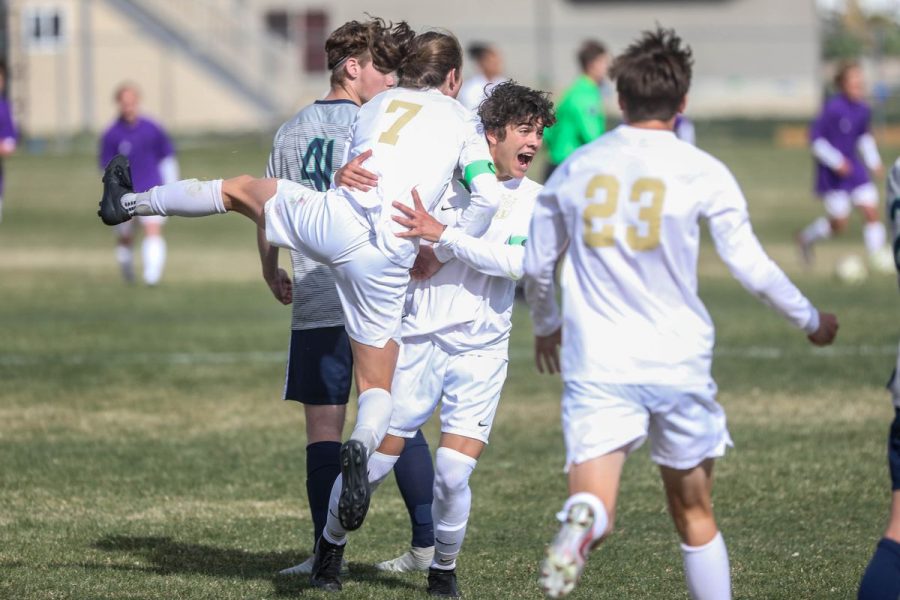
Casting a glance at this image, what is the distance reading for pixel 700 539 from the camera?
173 inches

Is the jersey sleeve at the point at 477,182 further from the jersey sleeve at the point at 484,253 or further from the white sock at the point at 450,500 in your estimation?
the white sock at the point at 450,500

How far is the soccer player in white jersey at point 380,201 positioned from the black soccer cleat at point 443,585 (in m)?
0.56

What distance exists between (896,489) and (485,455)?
430cm

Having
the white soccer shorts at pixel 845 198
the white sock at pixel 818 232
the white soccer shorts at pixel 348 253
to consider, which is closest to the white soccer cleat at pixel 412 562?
the white soccer shorts at pixel 348 253

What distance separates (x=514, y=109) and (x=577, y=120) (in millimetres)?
8900

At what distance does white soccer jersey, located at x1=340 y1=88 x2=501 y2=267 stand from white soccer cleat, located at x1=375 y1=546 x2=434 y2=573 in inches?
53.9

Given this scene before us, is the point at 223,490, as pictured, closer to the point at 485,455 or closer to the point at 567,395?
the point at 485,455

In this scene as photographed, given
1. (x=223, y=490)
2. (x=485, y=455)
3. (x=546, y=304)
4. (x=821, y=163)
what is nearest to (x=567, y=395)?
(x=546, y=304)

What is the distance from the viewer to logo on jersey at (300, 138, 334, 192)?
222 inches

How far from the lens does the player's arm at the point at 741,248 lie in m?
4.18

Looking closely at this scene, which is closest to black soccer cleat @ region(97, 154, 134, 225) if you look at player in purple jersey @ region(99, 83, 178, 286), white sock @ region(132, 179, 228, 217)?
white sock @ region(132, 179, 228, 217)

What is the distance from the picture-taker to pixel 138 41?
36.0 meters

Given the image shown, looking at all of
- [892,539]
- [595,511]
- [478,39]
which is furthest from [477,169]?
[478,39]

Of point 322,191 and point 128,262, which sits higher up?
point 322,191
